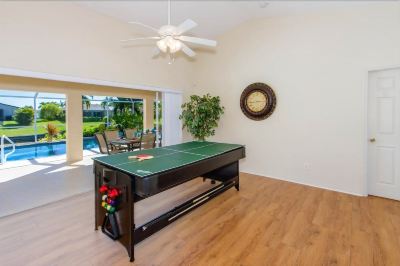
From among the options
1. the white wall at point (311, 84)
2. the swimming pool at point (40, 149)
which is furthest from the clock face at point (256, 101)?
the swimming pool at point (40, 149)

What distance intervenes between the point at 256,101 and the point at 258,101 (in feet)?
0.16

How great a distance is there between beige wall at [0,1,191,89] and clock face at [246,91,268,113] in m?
2.26

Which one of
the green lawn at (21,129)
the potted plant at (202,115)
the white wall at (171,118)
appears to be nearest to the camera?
the potted plant at (202,115)

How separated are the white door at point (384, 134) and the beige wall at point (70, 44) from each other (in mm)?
4218

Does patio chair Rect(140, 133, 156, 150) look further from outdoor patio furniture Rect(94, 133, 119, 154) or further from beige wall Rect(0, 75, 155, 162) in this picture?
beige wall Rect(0, 75, 155, 162)

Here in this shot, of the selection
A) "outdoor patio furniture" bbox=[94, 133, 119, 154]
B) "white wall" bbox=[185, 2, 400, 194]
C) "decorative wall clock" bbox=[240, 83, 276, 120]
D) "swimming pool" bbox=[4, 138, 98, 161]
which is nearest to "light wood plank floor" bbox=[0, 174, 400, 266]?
"white wall" bbox=[185, 2, 400, 194]

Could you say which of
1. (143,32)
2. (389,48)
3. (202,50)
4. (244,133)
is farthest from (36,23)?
(389,48)

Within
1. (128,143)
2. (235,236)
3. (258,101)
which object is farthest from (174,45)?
(128,143)

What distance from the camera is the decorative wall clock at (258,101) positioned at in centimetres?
442

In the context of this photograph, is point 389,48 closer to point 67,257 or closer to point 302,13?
point 302,13

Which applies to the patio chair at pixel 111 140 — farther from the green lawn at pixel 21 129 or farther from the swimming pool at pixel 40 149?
the green lawn at pixel 21 129

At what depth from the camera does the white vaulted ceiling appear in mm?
3525

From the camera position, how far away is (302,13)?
3961 millimetres

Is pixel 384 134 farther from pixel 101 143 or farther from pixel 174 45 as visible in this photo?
pixel 101 143
